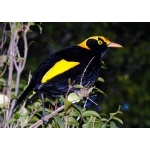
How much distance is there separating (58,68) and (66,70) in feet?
0.35

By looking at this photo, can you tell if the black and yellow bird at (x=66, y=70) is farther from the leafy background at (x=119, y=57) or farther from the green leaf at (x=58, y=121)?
the leafy background at (x=119, y=57)

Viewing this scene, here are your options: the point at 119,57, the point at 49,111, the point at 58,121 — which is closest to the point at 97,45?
the point at 49,111

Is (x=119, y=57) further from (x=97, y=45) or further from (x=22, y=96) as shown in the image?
(x=22, y=96)

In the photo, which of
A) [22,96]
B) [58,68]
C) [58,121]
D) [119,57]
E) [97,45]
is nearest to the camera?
[58,121]

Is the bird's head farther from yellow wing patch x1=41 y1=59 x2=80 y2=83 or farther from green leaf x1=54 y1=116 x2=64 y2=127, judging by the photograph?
green leaf x1=54 y1=116 x2=64 y2=127

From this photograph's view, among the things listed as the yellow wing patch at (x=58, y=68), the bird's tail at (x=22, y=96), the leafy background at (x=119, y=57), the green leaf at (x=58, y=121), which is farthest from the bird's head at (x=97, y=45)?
the leafy background at (x=119, y=57)

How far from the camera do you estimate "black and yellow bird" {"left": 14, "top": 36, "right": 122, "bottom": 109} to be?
3.15 meters

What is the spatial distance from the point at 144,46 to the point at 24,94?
17.5ft

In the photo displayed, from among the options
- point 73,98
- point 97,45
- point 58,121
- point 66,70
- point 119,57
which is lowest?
point 58,121

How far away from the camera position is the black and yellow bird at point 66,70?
315cm

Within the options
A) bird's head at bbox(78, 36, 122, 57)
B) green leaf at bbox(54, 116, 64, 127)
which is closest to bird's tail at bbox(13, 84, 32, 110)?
green leaf at bbox(54, 116, 64, 127)

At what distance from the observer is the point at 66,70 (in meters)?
3.31

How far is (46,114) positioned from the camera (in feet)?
10.1

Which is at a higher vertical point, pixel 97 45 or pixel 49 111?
pixel 97 45
